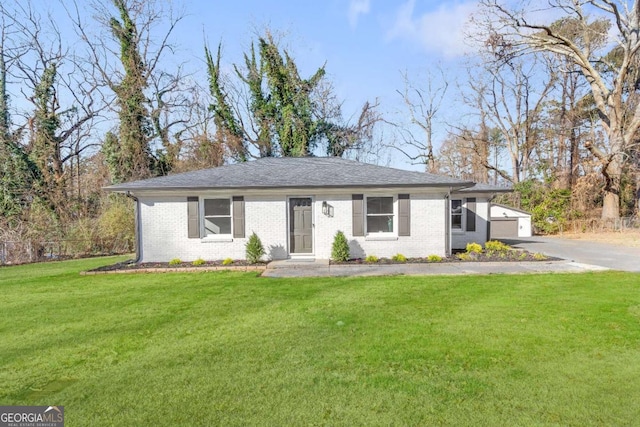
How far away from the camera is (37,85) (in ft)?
61.1

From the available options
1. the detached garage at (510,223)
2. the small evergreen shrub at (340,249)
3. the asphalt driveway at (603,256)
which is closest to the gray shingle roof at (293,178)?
the small evergreen shrub at (340,249)

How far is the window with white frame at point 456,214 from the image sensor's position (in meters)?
13.7

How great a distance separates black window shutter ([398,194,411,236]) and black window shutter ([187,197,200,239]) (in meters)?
6.20

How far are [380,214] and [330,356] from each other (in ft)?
24.4

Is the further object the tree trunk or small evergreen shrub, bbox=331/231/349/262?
the tree trunk

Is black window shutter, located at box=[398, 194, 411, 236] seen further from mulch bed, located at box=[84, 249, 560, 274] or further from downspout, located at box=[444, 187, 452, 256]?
downspout, located at box=[444, 187, 452, 256]

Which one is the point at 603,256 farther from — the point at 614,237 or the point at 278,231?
the point at 278,231

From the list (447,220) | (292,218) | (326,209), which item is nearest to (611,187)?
(447,220)

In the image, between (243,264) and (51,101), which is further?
(51,101)

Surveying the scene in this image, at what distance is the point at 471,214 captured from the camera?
44.9 feet

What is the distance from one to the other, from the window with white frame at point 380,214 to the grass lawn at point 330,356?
4.35 metres

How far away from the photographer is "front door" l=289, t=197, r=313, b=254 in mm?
10578

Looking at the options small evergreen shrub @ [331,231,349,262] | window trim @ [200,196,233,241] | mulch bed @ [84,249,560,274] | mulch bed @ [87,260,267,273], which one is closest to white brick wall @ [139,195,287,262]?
window trim @ [200,196,233,241]

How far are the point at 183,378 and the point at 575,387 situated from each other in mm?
3483
